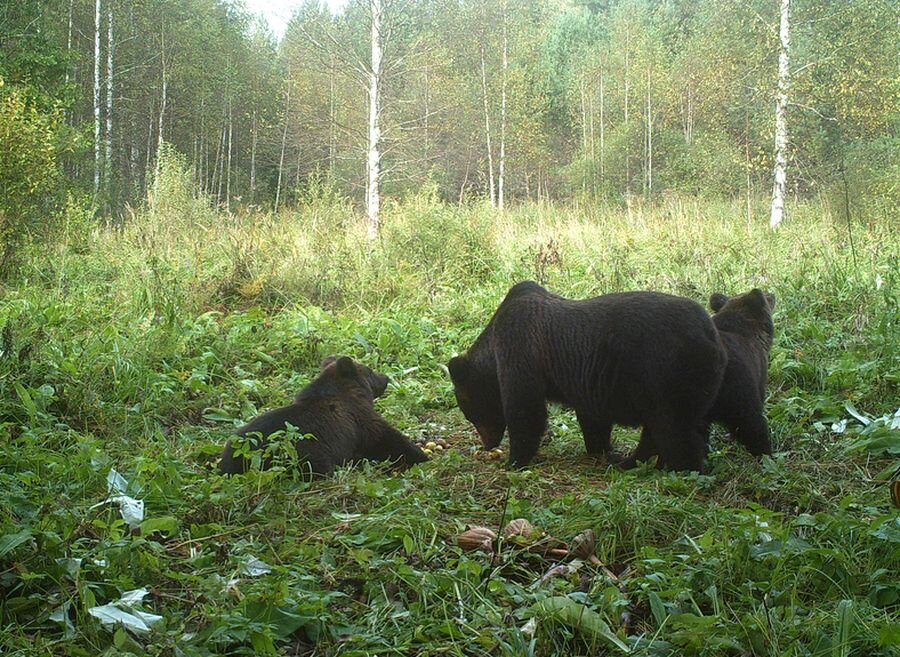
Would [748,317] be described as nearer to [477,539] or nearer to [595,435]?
[595,435]

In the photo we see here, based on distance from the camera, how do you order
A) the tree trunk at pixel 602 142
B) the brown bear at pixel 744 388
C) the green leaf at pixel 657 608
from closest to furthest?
the green leaf at pixel 657 608 < the brown bear at pixel 744 388 < the tree trunk at pixel 602 142

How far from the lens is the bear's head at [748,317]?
6.31 metres

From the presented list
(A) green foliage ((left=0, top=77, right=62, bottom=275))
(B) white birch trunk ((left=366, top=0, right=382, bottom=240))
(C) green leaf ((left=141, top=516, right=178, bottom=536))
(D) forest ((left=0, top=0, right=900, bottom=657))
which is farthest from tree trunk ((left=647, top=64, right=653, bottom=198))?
(C) green leaf ((left=141, top=516, right=178, bottom=536))

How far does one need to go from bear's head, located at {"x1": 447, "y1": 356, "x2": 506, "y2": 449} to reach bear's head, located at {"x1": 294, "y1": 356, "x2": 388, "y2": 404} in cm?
75

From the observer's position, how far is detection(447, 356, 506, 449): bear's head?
679 centimetres

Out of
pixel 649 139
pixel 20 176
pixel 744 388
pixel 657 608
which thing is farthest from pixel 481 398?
pixel 649 139

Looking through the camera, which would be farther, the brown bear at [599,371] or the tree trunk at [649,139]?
the tree trunk at [649,139]

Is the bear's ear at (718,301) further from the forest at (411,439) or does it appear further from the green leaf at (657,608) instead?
the green leaf at (657,608)

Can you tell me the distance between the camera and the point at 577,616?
119 inches

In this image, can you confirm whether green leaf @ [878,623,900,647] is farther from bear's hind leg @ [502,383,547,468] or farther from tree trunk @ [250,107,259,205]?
tree trunk @ [250,107,259,205]

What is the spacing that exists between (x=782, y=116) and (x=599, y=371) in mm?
20659

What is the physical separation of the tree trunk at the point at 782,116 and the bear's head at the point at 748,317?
17541 mm

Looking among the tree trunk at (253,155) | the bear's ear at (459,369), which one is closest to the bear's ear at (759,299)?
the bear's ear at (459,369)

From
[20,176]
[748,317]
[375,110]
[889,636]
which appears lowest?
[889,636]
